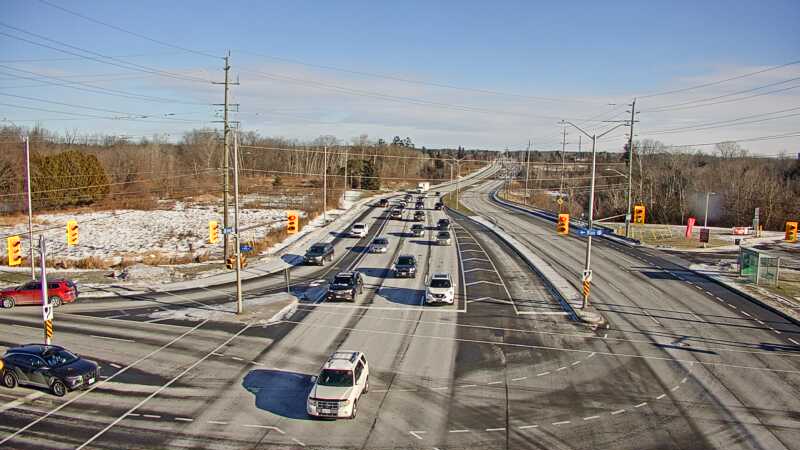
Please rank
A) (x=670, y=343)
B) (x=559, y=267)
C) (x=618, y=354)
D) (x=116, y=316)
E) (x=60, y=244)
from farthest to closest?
1. (x=60, y=244)
2. (x=559, y=267)
3. (x=116, y=316)
4. (x=670, y=343)
5. (x=618, y=354)

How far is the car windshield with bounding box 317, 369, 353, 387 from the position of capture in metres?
20.2

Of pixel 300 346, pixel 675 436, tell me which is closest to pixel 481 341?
pixel 300 346

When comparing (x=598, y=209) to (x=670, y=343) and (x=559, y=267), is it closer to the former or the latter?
(x=559, y=267)

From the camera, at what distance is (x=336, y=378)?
20.3 metres

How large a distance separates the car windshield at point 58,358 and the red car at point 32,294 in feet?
46.7

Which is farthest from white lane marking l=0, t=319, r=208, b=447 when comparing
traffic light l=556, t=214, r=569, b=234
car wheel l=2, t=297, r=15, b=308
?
traffic light l=556, t=214, r=569, b=234

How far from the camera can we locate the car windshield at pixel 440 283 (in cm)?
3703

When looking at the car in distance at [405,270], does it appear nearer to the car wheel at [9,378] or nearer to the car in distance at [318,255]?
the car in distance at [318,255]

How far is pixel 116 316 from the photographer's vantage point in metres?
33.1

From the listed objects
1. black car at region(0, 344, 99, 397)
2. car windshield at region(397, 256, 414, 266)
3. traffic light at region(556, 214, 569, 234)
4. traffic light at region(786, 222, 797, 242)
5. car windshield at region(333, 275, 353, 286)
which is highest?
traffic light at region(556, 214, 569, 234)

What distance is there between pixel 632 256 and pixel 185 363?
137 ft

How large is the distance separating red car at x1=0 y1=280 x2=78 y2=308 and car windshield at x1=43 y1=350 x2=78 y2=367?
1424 centimetres

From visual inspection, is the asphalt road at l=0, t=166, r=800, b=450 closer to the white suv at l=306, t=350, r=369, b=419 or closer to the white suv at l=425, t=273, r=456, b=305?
the white suv at l=306, t=350, r=369, b=419

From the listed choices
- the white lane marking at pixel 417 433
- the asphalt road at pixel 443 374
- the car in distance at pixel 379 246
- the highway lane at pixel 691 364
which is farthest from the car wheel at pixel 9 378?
the car in distance at pixel 379 246
